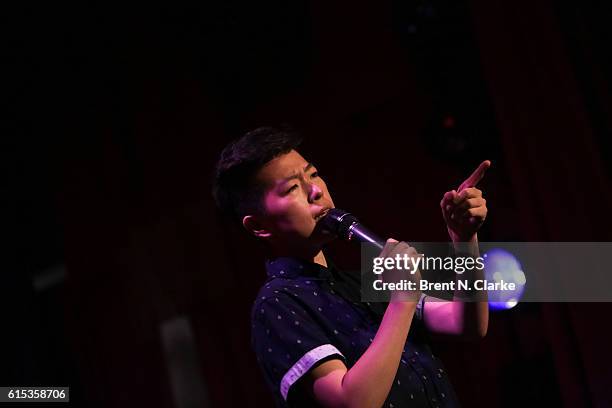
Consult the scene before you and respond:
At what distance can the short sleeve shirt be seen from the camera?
97 cm

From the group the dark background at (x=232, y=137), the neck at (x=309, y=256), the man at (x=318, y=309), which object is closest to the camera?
the man at (x=318, y=309)

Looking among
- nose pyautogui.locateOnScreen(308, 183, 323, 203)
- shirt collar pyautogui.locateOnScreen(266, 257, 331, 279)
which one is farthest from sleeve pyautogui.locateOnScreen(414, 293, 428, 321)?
nose pyautogui.locateOnScreen(308, 183, 323, 203)

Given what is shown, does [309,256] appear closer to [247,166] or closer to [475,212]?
[247,166]

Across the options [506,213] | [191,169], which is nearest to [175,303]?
[191,169]

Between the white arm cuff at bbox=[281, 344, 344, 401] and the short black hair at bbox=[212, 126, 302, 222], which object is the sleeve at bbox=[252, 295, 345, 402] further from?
the short black hair at bbox=[212, 126, 302, 222]

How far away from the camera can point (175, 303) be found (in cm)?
301

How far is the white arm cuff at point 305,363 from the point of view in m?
0.94

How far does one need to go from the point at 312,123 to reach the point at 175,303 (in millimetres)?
1180

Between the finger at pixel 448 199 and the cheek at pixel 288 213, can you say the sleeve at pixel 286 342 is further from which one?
the finger at pixel 448 199

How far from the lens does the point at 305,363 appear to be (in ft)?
3.11

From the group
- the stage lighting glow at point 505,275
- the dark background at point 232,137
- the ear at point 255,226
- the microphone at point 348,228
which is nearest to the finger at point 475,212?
the microphone at point 348,228

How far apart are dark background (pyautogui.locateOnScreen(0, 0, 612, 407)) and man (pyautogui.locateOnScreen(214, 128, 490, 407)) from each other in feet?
3.19

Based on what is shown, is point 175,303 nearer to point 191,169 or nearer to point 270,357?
point 191,169

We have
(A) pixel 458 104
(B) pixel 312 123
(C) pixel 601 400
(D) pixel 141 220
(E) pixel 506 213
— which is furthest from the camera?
(D) pixel 141 220
